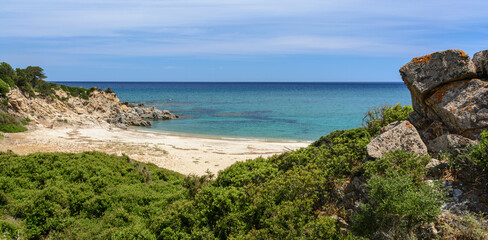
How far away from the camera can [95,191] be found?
10336 millimetres

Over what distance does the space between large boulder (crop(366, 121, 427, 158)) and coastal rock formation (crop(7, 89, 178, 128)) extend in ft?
106

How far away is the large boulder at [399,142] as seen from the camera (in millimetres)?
7023

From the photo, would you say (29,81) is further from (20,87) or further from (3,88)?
(3,88)

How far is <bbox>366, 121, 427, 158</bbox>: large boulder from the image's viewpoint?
702 centimetres

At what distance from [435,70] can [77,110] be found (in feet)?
145

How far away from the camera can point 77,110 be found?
42.4 meters

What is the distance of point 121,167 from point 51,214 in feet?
12.4

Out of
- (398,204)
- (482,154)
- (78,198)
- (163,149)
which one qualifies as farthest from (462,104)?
(163,149)

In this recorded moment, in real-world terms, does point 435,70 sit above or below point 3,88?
above

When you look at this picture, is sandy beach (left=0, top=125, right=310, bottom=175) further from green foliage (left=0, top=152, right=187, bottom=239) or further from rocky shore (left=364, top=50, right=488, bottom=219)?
rocky shore (left=364, top=50, right=488, bottom=219)

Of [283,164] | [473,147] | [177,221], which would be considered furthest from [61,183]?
[473,147]

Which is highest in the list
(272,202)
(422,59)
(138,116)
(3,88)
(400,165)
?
(422,59)

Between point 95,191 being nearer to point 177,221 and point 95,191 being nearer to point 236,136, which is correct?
point 177,221

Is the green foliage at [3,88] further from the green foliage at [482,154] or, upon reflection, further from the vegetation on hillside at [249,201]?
the green foliage at [482,154]
